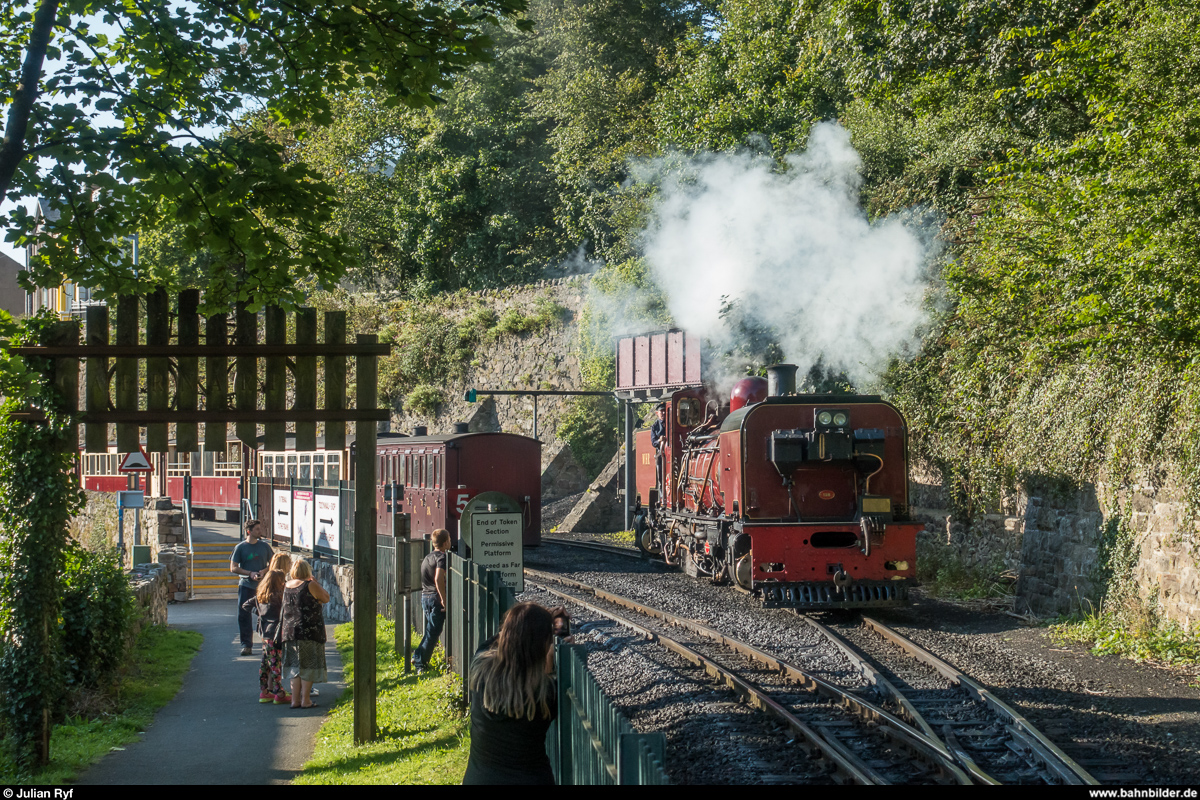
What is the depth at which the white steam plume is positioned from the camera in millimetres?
18188

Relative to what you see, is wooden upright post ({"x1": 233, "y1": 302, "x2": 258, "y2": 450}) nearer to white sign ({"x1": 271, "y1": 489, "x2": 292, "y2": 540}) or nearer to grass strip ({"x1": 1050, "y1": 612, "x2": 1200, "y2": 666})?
grass strip ({"x1": 1050, "y1": 612, "x2": 1200, "y2": 666})

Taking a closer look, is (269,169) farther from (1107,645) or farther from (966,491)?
(966,491)

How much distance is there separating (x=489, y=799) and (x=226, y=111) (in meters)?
6.04

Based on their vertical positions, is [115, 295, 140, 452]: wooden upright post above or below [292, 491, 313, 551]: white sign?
above

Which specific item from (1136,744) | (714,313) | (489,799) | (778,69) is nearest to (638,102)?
(778,69)

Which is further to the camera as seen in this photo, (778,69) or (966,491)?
(778,69)

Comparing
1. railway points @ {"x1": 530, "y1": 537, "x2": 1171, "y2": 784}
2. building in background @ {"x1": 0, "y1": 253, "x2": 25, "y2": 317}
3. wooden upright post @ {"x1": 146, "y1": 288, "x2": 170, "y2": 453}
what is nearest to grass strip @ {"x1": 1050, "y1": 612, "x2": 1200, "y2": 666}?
railway points @ {"x1": 530, "y1": 537, "x2": 1171, "y2": 784}

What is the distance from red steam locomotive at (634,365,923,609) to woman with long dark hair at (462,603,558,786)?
27.0 feet

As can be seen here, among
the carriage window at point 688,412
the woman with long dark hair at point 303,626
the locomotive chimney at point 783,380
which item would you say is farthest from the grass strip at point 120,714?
the locomotive chimney at point 783,380

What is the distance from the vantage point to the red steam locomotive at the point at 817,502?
12148mm

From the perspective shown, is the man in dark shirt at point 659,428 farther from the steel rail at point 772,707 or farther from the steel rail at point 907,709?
the steel rail at point 907,709

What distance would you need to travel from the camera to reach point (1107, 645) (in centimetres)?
1037

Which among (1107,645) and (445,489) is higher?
(445,489)

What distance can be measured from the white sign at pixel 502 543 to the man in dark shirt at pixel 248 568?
164 inches
